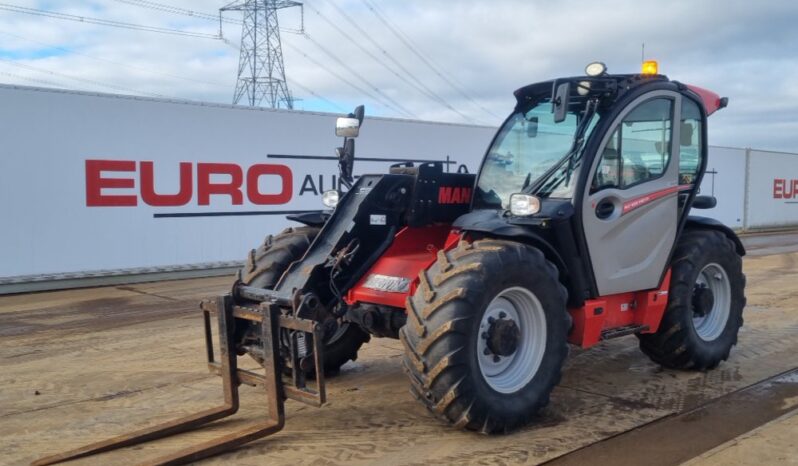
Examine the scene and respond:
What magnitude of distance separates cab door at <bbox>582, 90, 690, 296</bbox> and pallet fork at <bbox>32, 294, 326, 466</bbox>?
2.18 metres

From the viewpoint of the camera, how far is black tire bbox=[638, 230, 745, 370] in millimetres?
5918

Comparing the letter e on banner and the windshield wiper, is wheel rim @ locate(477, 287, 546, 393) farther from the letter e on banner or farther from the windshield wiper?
the letter e on banner

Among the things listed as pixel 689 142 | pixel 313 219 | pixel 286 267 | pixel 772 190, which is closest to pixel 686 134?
pixel 689 142

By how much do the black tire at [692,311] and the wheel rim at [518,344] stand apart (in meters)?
1.68

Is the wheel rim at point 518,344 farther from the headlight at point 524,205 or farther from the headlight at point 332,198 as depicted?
the headlight at point 332,198

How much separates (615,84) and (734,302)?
7.86 ft

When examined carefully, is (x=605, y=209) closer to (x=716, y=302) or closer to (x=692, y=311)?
(x=692, y=311)

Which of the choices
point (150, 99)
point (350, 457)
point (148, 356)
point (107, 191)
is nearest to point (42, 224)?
point (107, 191)

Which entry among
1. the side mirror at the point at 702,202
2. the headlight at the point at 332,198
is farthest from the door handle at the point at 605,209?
the headlight at the point at 332,198

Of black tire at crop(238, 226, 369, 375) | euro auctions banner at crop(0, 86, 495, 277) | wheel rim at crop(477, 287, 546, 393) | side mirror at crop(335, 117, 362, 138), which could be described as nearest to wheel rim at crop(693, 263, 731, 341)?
wheel rim at crop(477, 287, 546, 393)

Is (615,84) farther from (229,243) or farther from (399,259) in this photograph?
(229,243)

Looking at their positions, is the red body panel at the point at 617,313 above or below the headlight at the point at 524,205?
below

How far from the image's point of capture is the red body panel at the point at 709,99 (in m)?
6.16

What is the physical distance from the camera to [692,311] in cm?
619
